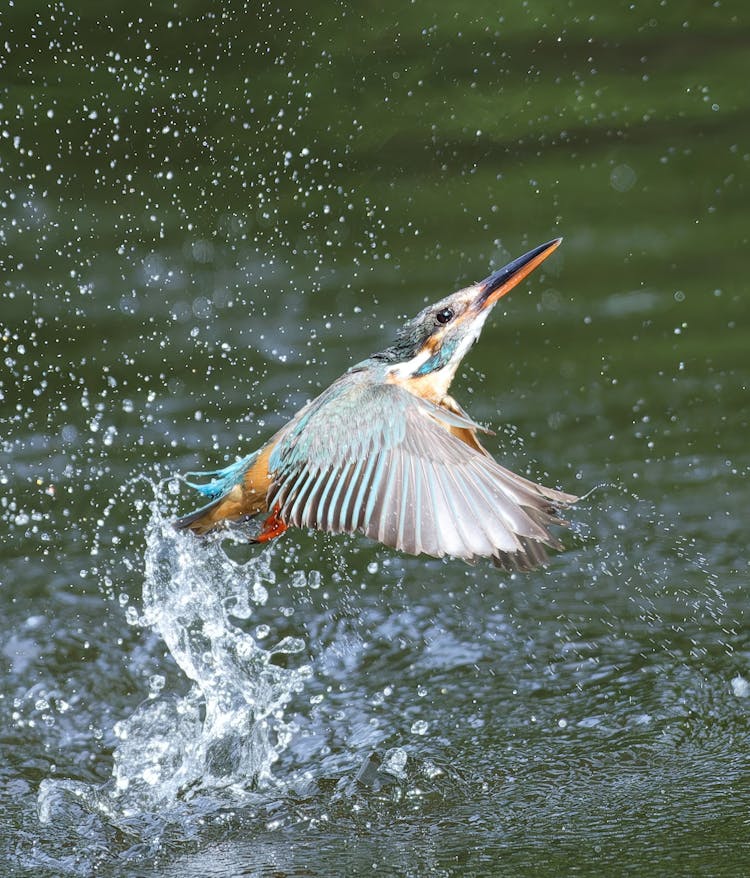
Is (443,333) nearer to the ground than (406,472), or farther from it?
farther from it

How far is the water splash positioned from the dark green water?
0.08 meters

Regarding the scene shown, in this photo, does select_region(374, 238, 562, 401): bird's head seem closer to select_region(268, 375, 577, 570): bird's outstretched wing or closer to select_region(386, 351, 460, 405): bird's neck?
select_region(386, 351, 460, 405): bird's neck

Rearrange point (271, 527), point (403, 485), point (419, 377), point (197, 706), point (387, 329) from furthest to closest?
point (387, 329) → point (197, 706) → point (419, 377) → point (271, 527) → point (403, 485)

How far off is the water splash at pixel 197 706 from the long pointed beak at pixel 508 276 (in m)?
1.02

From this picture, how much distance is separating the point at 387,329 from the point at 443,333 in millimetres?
2348

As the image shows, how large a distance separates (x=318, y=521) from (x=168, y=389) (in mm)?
2862

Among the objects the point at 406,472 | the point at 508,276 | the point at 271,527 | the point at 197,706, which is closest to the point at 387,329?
the point at 508,276

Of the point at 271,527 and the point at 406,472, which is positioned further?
the point at 271,527

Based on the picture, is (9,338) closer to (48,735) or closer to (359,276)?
(359,276)

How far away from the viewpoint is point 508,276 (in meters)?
3.75

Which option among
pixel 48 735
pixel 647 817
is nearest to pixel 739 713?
pixel 647 817

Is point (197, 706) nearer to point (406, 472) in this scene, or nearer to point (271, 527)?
point (271, 527)

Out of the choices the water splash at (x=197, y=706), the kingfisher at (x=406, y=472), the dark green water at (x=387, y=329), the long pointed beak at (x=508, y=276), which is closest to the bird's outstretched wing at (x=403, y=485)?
the kingfisher at (x=406, y=472)

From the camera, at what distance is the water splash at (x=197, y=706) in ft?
11.5
